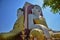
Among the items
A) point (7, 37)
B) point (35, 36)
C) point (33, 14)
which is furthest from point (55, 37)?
point (7, 37)

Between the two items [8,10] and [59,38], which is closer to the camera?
[59,38]

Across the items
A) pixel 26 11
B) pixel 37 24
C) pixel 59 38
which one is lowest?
pixel 59 38

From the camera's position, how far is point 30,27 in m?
3.22

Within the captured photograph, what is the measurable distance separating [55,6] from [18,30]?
69cm

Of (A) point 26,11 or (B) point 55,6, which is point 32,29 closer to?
(A) point 26,11

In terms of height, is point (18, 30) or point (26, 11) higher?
point (26, 11)

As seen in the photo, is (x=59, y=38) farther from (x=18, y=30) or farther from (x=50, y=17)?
(x=18, y=30)

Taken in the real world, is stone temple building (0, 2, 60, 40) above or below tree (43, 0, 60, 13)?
below

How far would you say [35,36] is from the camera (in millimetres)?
3150

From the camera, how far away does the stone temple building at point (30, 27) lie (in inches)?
123

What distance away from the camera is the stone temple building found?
10.3ft

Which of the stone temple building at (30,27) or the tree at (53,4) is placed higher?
the tree at (53,4)

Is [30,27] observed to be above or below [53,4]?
below

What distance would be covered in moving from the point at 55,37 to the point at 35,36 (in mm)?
301
